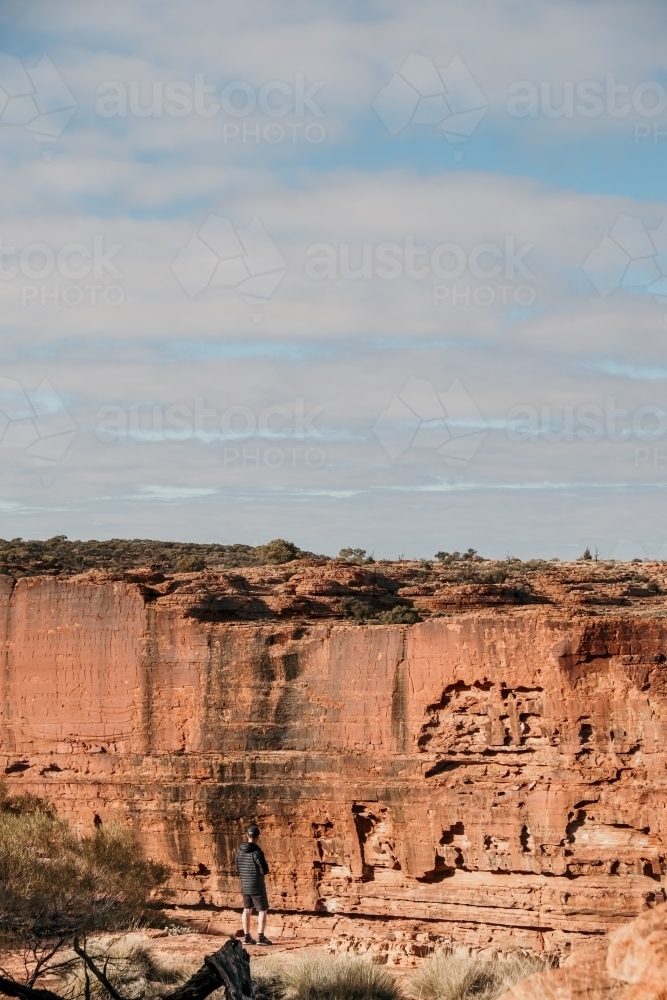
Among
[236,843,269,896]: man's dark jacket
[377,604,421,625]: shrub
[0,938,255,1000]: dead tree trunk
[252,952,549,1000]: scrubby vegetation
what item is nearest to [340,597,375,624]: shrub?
[377,604,421,625]: shrub

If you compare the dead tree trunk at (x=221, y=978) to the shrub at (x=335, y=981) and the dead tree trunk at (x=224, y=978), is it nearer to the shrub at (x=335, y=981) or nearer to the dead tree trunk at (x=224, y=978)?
the dead tree trunk at (x=224, y=978)

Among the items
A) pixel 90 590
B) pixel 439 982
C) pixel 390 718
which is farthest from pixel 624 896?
pixel 90 590

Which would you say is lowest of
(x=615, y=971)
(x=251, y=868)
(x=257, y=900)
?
(x=257, y=900)

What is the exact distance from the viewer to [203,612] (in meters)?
19.3

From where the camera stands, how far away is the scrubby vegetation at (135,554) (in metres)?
32.3

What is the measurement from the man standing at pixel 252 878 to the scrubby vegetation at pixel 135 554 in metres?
12.6

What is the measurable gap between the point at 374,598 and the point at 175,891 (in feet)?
19.9

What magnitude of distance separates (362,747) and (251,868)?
261 centimetres

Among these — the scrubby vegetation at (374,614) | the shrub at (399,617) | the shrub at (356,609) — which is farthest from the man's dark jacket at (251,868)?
the shrub at (356,609)

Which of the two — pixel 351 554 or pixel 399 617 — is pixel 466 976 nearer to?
pixel 399 617

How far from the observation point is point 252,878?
1659 cm

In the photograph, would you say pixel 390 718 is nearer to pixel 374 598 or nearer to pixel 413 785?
pixel 413 785

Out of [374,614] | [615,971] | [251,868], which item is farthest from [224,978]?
[374,614]

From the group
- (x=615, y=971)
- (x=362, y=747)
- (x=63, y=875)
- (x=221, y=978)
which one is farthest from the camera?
(x=362, y=747)
